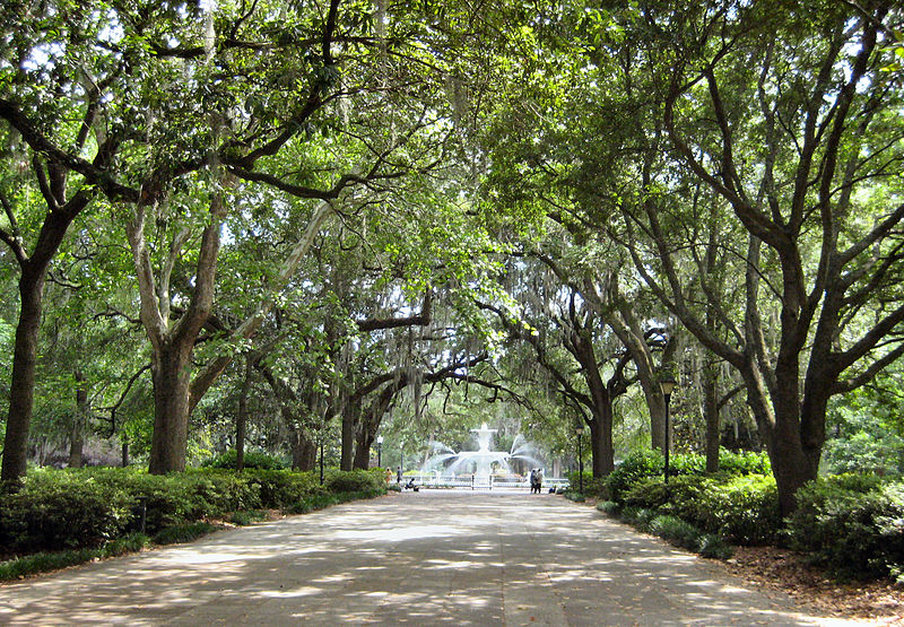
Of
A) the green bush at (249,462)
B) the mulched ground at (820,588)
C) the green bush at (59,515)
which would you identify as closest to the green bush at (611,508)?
the mulched ground at (820,588)

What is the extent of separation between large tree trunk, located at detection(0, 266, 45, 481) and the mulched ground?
8812mm

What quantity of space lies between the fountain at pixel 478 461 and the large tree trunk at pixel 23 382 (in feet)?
115

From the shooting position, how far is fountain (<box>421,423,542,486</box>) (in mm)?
44531

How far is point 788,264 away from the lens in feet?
30.9

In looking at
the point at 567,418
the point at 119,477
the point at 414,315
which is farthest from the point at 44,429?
the point at 567,418

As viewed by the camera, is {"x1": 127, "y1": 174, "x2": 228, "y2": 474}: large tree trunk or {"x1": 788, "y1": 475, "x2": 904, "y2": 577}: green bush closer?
{"x1": 788, "y1": 475, "x2": 904, "y2": 577}: green bush

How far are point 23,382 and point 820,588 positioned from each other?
9479mm

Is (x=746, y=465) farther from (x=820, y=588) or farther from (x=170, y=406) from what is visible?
(x=170, y=406)

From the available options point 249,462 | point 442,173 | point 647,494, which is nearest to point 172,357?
point 442,173

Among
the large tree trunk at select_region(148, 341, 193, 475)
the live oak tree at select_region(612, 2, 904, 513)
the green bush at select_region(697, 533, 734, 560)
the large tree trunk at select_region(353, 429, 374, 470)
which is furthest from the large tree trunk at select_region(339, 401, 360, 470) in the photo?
the green bush at select_region(697, 533, 734, 560)

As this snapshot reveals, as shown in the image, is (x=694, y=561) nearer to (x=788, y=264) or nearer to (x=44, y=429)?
(x=788, y=264)

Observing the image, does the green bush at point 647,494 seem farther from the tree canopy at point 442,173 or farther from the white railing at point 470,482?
the white railing at point 470,482

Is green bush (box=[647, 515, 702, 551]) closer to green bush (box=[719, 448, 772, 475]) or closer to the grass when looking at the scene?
green bush (box=[719, 448, 772, 475])

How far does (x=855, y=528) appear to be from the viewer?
663 cm
